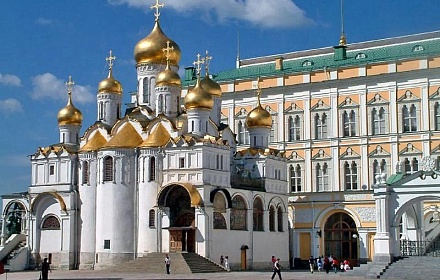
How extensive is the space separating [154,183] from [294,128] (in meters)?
14.6

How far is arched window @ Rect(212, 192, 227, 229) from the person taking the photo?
46844 millimetres

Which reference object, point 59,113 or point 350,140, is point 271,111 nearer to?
point 350,140

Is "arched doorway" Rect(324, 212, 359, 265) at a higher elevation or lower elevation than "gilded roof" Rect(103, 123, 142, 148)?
lower

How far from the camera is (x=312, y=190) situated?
5656 centimetres

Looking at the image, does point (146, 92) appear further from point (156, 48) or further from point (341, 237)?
point (341, 237)

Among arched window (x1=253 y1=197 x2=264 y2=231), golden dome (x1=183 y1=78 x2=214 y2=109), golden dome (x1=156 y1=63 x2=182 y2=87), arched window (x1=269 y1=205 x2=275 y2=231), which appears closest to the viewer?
golden dome (x1=183 y1=78 x2=214 y2=109)

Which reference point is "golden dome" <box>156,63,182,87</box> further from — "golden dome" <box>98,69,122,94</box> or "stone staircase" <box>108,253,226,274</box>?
"stone staircase" <box>108,253,226,274</box>

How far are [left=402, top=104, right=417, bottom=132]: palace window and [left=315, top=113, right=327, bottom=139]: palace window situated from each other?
5.91m

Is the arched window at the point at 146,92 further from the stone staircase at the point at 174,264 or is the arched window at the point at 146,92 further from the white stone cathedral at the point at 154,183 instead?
the stone staircase at the point at 174,264

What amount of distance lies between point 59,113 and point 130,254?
488 inches

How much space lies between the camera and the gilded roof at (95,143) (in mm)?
50919

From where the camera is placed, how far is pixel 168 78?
2013 inches

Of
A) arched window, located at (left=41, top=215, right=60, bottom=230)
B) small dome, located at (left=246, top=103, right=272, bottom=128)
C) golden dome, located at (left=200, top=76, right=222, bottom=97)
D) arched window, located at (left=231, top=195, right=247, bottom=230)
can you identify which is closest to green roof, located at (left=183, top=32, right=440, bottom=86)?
small dome, located at (left=246, top=103, right=272, bottom=128)

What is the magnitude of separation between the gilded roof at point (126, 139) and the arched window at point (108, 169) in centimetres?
Answer: 84
